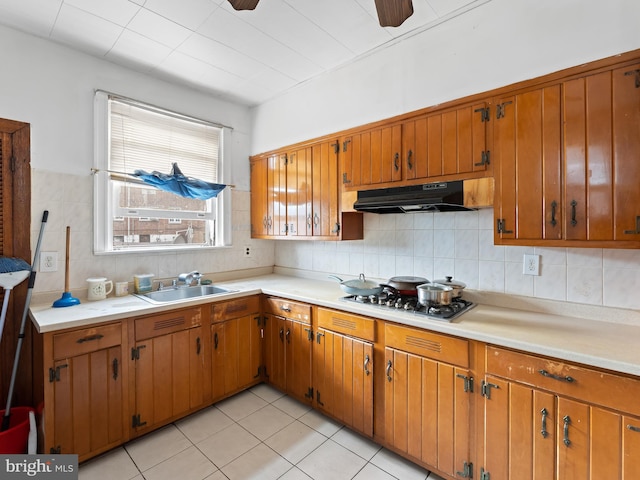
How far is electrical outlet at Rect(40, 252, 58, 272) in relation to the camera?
2.10m

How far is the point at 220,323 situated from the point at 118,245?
1.06 metres

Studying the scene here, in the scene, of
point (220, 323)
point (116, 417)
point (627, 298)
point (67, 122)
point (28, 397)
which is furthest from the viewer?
point (220, 323)

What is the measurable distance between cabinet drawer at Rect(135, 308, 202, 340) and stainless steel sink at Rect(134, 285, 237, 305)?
23 centimetres

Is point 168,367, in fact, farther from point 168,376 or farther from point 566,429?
point 566,429

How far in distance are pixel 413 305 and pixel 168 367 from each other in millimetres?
1725

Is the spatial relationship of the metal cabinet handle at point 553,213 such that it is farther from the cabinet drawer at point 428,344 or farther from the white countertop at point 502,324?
the cabinet drawer at point 428,344

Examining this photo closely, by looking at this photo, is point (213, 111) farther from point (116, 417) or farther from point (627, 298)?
point (627, 298)

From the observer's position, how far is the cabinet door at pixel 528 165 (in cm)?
158

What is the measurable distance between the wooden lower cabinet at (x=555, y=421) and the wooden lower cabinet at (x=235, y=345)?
1.79m

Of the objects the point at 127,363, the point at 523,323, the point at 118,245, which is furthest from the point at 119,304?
the point at 523,323

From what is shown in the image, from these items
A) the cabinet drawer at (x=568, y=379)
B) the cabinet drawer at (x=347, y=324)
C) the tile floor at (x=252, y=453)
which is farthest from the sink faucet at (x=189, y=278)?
the cabinet drawer at (x=568, y=379)

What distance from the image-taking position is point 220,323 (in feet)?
7.95

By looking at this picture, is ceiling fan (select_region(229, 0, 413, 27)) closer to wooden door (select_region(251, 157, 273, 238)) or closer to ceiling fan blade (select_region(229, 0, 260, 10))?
ceiling fan blade (select_region(229, 0, 260, 10))

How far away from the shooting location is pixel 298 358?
242cm
